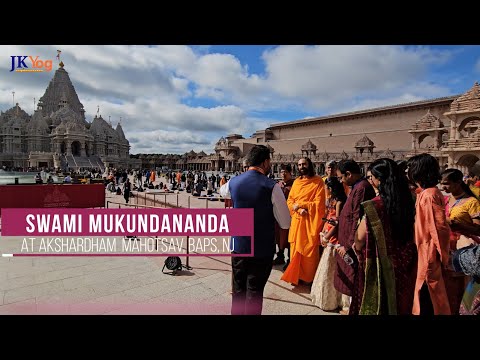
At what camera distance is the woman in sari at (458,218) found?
223cm

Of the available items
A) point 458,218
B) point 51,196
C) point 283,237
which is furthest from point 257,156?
point 51,196

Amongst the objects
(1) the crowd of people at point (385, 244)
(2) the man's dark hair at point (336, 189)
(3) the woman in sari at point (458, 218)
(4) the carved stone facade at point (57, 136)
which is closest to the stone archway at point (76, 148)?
(4) the carved stone facade at point (57, 136)

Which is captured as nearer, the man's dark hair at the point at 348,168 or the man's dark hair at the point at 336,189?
the man's dark hair at the point at 348,168

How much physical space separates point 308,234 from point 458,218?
1682 millimetres

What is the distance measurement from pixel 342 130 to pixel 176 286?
52.5m

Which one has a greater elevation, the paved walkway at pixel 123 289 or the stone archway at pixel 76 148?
the stone archway at pixel 76 148

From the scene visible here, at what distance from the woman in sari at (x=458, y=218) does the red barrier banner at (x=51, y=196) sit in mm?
12011

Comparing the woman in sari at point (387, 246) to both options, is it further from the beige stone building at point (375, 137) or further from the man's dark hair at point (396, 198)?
the beige stone building at point (375, 137)

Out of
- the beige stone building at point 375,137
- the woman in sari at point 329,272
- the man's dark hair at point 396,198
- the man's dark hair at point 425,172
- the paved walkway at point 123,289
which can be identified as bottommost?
the paved walkway at point 123,289

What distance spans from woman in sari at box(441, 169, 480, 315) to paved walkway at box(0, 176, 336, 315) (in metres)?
1.30

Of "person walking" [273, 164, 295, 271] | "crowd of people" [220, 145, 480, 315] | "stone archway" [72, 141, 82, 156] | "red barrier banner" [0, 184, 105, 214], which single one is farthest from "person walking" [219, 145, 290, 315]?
"stone archway" [72, 141, 82, 156]

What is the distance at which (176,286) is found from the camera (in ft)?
11.2

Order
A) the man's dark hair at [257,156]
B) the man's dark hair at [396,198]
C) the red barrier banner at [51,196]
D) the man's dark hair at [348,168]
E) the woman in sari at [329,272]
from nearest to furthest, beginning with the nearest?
1. the man's dark hair at [396,198]
2. the man's dark hair at [257,156]
3. the man's dark hair at [348,168]
4. the woman in sari at [329,272]
5. the red barrier banner at [51,196]
